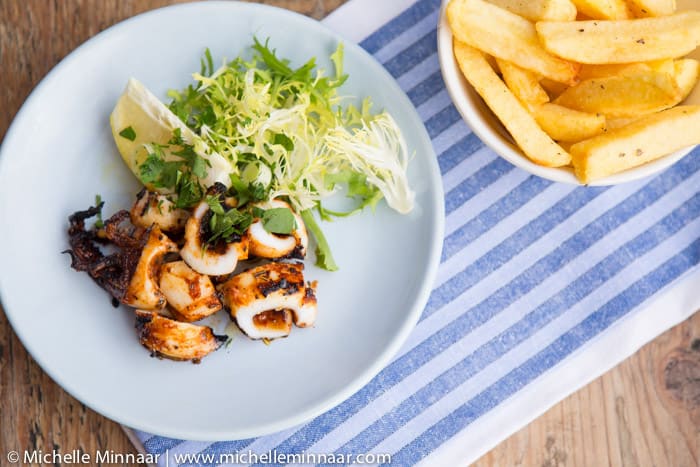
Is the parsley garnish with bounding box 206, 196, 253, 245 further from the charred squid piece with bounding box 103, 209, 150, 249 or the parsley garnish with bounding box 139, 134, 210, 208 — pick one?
the charred squid piece with bounding box 103, 209, 150, 249

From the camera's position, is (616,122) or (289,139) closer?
(616,122)

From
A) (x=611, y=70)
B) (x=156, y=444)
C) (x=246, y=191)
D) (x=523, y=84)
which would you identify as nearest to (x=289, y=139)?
(x=246, y=191)

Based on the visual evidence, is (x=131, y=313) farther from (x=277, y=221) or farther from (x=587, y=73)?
(x=587, y=73)

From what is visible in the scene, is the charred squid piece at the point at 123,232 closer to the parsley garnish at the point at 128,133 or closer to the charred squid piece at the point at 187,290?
the charred squid piece at the point at 187,290

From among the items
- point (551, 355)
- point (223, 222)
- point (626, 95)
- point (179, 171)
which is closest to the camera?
point (626, 95)

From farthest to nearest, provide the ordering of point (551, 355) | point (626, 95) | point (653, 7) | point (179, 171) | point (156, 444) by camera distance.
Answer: point (551, 355) < point (156, 444) < point (179, 171) < point (653, 7) < point (626, 95)

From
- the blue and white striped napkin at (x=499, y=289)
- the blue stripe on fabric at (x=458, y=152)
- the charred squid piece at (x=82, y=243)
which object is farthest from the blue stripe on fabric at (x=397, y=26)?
the charred squid piece at (x=82, y=243)

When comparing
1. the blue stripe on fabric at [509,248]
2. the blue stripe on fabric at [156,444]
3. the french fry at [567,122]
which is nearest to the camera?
the french fry at [567,122]

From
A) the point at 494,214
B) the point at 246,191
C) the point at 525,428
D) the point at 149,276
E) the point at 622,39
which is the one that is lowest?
the point at 525,428
